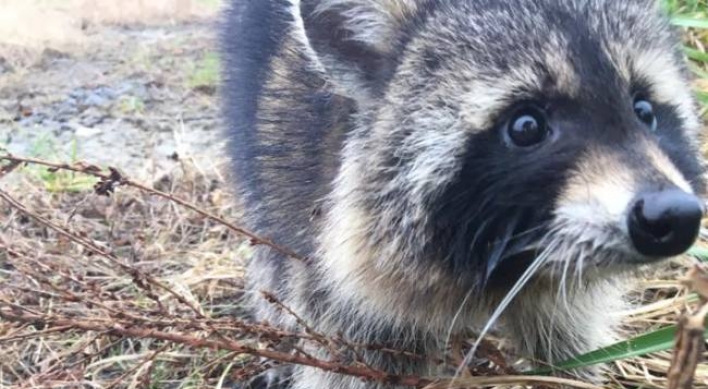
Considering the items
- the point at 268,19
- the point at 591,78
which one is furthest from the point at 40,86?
the point at 591,78

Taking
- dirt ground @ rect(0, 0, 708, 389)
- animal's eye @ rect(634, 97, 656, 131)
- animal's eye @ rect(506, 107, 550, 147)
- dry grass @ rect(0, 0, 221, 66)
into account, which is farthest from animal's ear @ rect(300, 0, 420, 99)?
dry grass @ rect(0, 0, 221, 66)

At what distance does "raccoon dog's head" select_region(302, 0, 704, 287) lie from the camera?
2.37 metres

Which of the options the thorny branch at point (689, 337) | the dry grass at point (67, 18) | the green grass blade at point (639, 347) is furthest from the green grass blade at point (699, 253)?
the dry grass at point (67, 18)

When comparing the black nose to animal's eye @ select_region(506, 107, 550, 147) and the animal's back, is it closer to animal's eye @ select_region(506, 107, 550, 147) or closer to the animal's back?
animal's eye @ select_region(506, 107, 550, 147)

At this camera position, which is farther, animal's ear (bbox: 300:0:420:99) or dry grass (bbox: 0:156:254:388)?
dry grass (bbox: 0:156:254:388)

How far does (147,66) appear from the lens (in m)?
6.98

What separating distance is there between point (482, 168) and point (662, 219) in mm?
534

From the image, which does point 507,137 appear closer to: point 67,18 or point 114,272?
point 114,272

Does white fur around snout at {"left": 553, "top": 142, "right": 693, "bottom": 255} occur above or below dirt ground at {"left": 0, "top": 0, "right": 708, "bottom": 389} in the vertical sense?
above

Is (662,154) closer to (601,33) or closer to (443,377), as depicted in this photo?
(601,33)

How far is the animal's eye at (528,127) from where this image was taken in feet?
8.48

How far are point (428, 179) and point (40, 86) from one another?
181 inches

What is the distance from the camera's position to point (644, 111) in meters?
2.71

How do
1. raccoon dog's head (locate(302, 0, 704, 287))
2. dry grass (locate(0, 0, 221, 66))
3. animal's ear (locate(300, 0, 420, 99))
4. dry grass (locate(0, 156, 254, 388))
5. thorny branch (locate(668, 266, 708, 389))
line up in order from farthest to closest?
dry grass (locate(0, 0, 221, 66)), dry grass (locate(0, 156, 254, 388)), animal's ear (locate(300, 0, 420, 99)), raccoon dog's head (locate(302, 0, 704, 287)), thorny branch (locate(668, 266, 708, 389))
